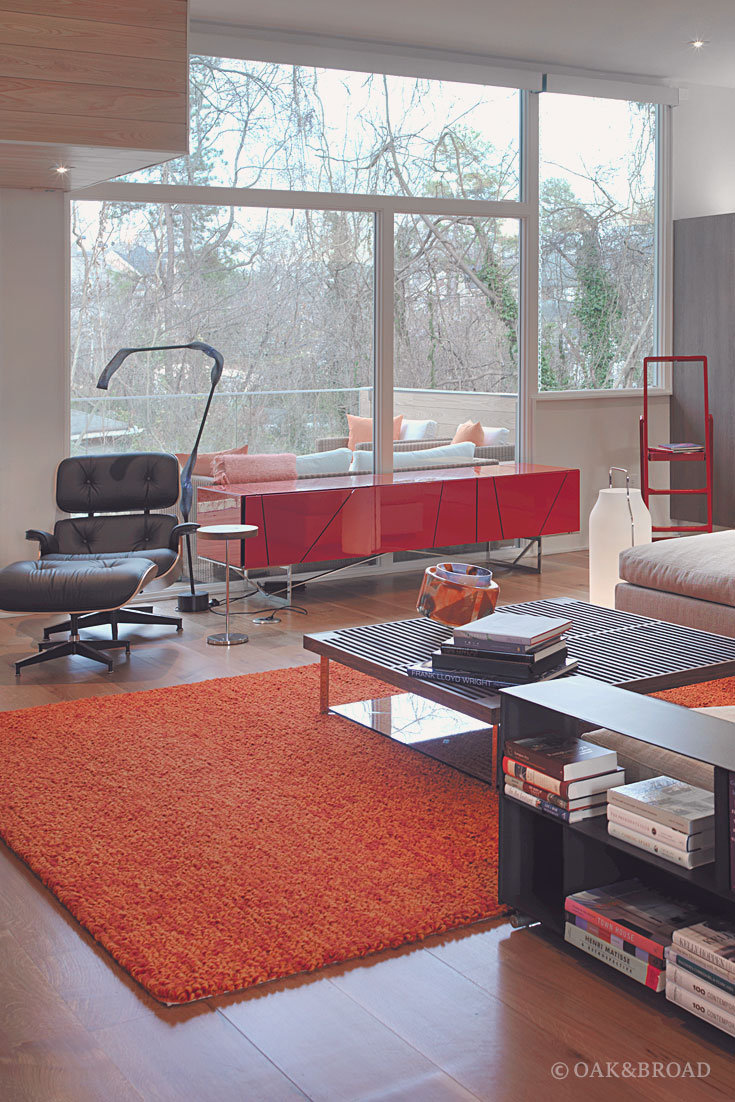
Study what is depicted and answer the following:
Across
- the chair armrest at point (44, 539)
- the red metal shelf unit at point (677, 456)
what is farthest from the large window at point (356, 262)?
the chair armrest at point (44, 539)

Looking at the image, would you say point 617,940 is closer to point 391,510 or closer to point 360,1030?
point 360,1030

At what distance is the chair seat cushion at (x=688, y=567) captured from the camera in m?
4.23

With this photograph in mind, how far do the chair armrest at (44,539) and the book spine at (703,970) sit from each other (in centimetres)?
369

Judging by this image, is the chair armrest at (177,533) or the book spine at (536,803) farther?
the chair armrest at (177,533)

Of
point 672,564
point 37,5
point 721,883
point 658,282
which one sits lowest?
point 721,883

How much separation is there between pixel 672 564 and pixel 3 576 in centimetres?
261

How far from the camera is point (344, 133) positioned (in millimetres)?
6270

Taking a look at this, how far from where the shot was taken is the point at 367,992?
223 centimetres

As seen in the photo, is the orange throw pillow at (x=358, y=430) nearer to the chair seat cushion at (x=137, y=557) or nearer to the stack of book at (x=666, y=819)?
the chair seat cushion at (x=137, y=557)

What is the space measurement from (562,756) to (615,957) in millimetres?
393

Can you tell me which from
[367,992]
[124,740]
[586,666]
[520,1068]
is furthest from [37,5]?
[520,1068]

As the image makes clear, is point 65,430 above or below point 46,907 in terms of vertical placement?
above

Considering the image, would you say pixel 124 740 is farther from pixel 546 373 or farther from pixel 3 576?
pixel 546 373

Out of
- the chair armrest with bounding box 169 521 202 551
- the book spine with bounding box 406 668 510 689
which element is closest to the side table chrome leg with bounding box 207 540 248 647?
the chair armrest with bounding box 169 521 202 551
